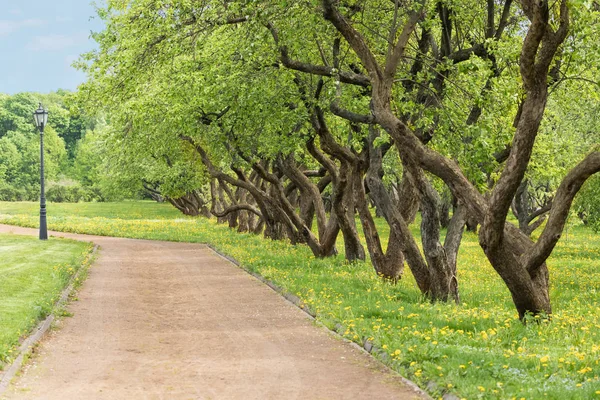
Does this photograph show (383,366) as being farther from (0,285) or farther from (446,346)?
(0,285)

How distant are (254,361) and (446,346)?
2490mm

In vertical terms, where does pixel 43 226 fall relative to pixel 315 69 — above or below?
below

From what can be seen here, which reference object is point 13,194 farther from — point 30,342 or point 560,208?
point 560,208

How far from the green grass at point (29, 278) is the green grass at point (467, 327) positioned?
4.78 meters

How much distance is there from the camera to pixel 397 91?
18109 millimetres

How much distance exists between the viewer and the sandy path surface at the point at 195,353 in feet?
28.8

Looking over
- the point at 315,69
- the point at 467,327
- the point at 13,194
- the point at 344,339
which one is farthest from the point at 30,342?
the point at 13,194

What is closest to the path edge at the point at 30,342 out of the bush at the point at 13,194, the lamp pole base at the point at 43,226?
the lamp pole base at the point at 43,226

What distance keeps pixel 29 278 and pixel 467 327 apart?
1122 centimetres

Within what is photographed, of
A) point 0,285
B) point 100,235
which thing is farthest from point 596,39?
point 100,235

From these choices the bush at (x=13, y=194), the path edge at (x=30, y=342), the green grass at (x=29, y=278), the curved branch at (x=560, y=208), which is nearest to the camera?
the path edge at (x=30, y=342)

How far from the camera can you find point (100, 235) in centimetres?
4344

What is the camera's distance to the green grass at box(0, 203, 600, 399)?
837cm

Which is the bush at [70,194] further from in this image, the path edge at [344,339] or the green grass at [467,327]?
the path edge at [344,339]
